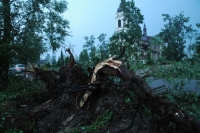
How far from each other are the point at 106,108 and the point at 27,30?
6.94 meters

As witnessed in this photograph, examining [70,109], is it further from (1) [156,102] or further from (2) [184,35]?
(2) [184,35]

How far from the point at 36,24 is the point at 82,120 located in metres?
6.99

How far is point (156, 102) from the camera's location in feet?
8.87

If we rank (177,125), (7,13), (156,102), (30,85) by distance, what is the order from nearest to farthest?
(177,125)
(156,102)
(30,85)
(7,13)

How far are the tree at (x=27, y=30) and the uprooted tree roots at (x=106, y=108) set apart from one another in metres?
4.13

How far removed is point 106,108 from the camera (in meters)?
4.18

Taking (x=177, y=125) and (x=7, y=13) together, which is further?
(x=7, y=13)

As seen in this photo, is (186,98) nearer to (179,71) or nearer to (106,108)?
(179,71)

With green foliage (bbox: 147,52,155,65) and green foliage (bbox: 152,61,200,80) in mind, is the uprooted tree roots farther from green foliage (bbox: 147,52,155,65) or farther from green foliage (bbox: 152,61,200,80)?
green foliage (bbox: 147,52,155,65)

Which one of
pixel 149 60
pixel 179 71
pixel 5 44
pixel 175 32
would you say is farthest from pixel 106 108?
pixel 175 32

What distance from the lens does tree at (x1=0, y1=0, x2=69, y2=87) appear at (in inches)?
352

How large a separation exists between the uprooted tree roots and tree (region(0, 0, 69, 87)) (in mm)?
4128

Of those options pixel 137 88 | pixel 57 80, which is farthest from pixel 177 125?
pixel 57 80

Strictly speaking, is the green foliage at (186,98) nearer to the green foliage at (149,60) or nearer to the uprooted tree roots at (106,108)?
the uprooted tree roots at (106,108)
